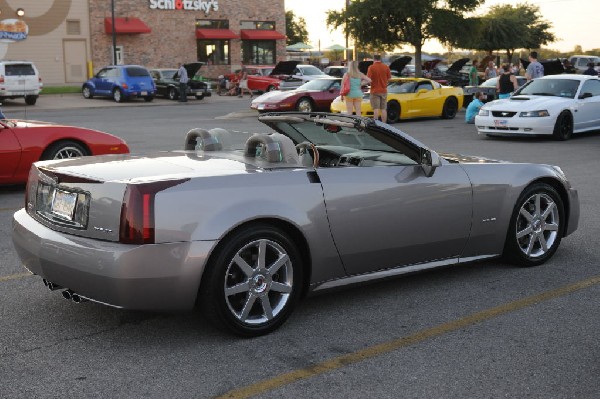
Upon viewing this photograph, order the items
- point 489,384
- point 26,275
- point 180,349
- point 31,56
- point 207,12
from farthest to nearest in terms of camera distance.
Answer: point 207,12 < point 31,56 < point 26,275 < point 180,349 < point 489,384

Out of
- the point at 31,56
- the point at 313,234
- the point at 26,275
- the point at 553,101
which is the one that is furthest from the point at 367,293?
the point at 31,56

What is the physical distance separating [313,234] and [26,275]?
245cm

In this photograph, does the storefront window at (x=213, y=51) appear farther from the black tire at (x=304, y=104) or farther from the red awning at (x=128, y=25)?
the black tire at (x=304, y=104)

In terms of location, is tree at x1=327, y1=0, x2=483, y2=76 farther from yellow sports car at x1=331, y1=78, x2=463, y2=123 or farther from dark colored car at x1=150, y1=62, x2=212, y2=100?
yellow sports car at x1=331, y1=78, x2=463, y2=123

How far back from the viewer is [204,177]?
4.36 metres

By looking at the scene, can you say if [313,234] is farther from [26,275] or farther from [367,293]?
[26,275]

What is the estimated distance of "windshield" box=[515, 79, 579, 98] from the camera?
1786 cm

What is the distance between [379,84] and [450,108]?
5.56 meters

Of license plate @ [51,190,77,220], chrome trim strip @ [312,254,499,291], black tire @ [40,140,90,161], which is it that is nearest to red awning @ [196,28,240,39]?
black tire @ [40,140,90,161]

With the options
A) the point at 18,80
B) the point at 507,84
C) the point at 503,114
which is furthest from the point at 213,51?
the point at 503,114

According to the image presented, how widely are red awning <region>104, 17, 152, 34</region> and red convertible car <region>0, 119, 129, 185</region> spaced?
1512 inches

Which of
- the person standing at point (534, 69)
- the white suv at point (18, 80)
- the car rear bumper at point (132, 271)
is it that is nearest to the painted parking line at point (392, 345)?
the car rear bumper at point (132, 271)

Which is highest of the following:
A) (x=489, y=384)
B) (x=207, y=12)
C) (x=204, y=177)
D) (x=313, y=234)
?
(x=207, y=12)

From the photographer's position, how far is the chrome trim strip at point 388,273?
487cm
